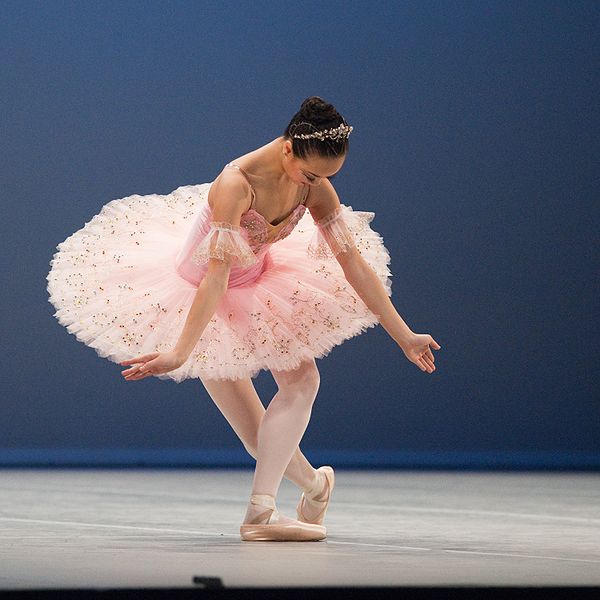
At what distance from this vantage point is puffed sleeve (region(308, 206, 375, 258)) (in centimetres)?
303

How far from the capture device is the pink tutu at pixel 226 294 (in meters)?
3.00

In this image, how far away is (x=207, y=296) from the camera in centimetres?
277

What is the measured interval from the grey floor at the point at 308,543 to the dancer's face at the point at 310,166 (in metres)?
0.78

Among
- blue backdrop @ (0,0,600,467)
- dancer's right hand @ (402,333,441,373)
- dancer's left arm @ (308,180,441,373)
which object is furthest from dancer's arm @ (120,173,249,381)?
blue backdrop @ (0,0,600,467)

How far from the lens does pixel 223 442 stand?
626 centimetres

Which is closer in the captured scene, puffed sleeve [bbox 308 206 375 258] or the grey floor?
the grey floor

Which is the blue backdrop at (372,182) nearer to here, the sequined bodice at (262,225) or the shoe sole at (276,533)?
the sequined bodice at (262,225)

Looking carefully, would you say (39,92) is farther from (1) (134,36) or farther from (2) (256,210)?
(2) (256,210)

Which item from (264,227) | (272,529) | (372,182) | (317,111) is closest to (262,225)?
(264,227)

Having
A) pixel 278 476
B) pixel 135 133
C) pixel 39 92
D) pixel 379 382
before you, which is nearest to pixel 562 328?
→ pixel 379 382

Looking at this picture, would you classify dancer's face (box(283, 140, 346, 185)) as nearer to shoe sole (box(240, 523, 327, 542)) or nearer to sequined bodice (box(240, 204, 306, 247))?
sequined bodice (box(240, 204, 306, 247))

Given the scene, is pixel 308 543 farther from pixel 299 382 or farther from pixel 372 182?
pixel 372 182

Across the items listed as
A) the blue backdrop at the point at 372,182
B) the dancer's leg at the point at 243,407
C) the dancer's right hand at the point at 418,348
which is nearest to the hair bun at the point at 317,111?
the dancer's right hand at the point at 418,348

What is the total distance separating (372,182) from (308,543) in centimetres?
360
